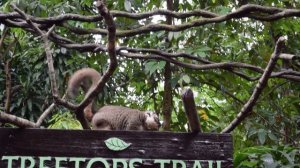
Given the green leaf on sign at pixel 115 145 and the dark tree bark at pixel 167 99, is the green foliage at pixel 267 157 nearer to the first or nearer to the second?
the dark tree bark at pixel 167 99

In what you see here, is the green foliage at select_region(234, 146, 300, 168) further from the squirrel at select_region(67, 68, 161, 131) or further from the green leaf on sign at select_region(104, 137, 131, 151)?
the green leaf on sign at select_region(104, 137, 131, 151)

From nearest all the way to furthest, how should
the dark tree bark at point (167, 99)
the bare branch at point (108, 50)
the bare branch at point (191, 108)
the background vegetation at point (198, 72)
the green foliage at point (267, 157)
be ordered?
1. the bare branch at point (108, 50)
2. the bare branch at point (191, 108)
3. the green foliage at point (267, 157)
4. the background vegetation at point (198, 72)
5. the dark tree bark at point (167, 99)

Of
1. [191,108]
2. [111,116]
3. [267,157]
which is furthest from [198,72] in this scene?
[191,108]

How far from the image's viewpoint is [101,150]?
1320 mm

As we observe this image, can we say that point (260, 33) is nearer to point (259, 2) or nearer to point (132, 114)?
point (259, 2)

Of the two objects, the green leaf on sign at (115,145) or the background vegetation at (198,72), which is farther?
the background vegetation at (198,72)

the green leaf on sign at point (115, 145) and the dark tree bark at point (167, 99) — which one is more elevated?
the dark tree bark at point (167, 99)

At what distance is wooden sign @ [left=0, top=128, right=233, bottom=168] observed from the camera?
1.31m

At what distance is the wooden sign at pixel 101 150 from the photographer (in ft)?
4.30

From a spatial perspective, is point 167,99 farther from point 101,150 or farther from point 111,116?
point 101,150

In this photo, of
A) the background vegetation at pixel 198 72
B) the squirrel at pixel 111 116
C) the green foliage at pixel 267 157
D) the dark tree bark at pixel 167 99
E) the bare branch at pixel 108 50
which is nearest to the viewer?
the bare branch at pixel 108 50

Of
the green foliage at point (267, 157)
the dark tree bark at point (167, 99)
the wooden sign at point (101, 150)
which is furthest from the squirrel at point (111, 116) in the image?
the wooden sign at point (101, 150)

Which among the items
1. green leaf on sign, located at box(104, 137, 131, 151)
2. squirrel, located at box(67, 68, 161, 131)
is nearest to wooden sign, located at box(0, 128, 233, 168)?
green leaf on sign, located at box(104, 137, 131, 151)

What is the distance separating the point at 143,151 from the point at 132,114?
4.73 feet
